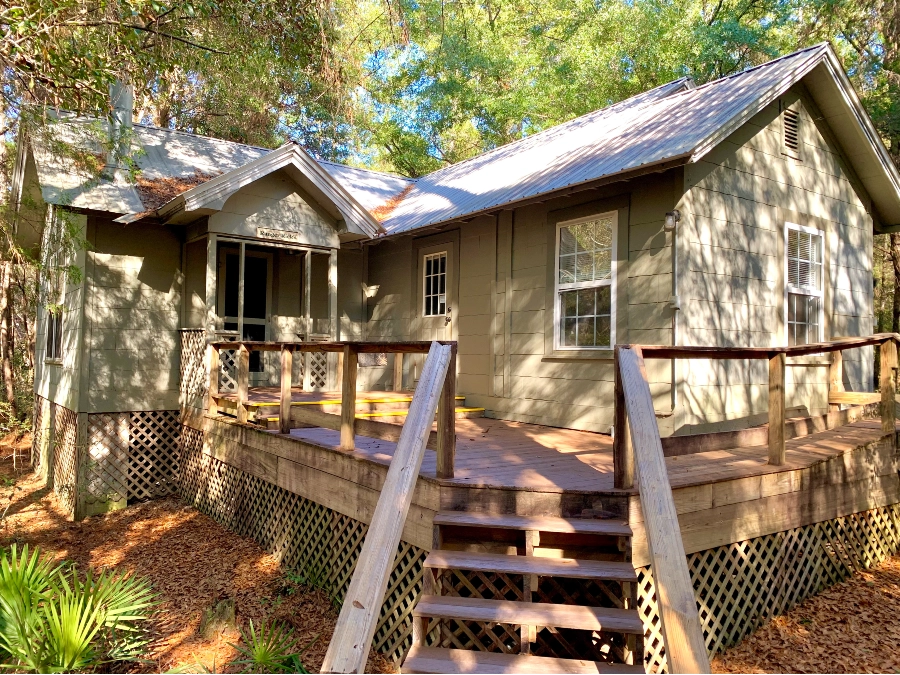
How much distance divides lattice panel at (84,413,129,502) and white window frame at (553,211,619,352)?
6283 millimetres

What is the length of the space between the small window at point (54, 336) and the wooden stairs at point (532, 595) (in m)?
9.24

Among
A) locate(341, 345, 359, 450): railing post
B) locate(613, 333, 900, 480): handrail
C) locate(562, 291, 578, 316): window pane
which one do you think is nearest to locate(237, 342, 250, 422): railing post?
locate(341, 345, 359, 450): railing post

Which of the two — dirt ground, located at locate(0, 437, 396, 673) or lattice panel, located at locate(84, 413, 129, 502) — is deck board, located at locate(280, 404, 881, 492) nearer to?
dirt ground, located at locate(0, 437, 396, 673)

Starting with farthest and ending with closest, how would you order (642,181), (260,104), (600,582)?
(260,104) → (642,181) → (600,582)

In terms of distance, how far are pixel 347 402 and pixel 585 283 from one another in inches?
142

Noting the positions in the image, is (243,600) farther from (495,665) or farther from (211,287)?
(211,287)

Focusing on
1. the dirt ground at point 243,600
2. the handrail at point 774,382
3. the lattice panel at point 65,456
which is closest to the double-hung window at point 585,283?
the handrail at point 774,382

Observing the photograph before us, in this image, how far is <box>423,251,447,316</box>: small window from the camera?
32.4 ft

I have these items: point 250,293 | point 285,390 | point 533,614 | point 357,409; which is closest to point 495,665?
point 533,614

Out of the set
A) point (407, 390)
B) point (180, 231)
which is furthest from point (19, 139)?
point (407, 390)

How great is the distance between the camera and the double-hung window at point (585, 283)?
23.8 feet

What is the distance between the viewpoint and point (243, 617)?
5.37 meters

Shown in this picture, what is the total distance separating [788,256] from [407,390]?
5.79 m

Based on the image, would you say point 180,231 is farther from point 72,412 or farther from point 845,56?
point 845,56
